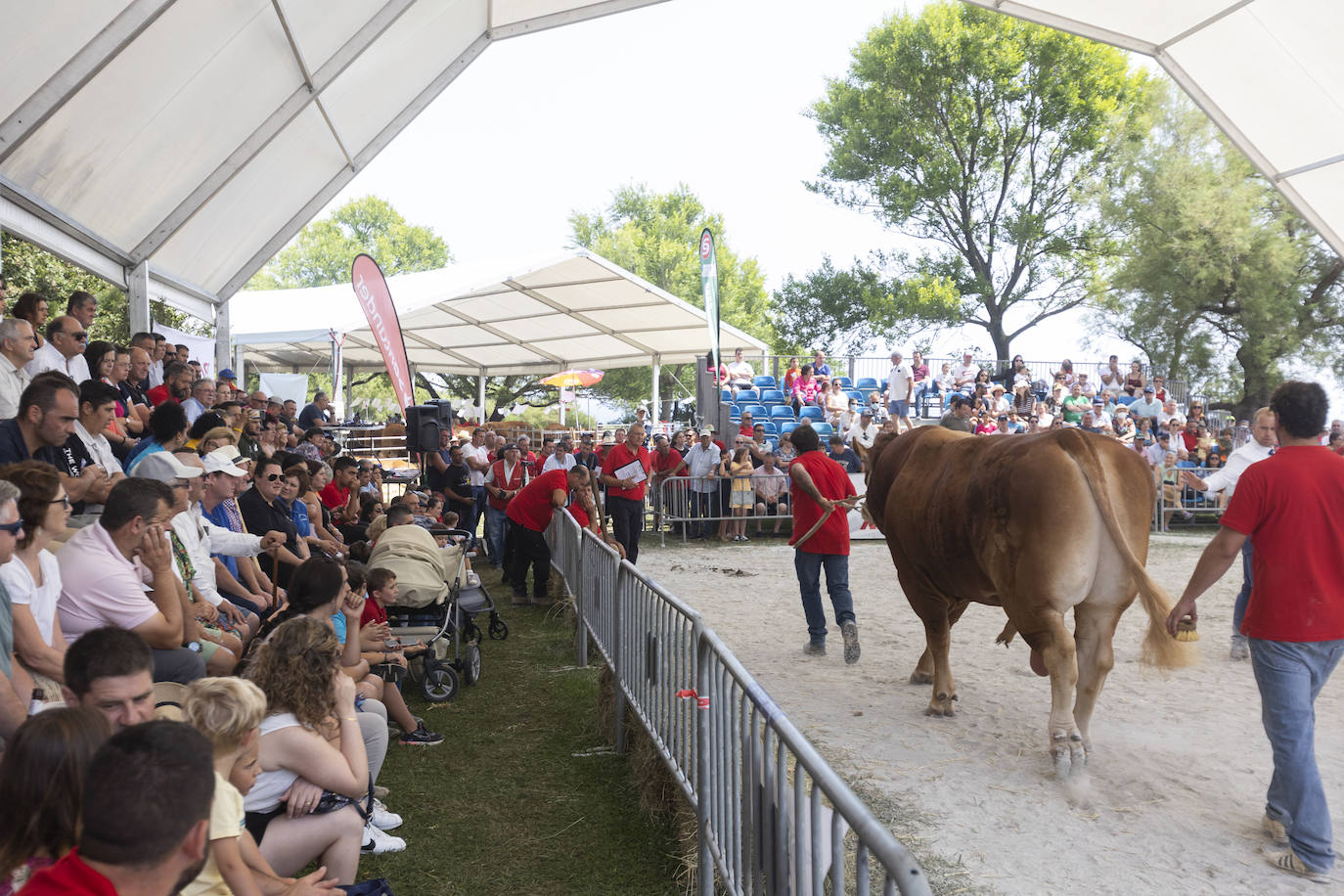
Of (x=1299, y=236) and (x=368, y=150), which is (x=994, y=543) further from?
(x=1299, y=236)

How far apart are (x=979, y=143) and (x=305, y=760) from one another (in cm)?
4101

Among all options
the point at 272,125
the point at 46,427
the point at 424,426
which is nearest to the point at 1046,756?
the point at 46,427

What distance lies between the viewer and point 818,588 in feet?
24.1

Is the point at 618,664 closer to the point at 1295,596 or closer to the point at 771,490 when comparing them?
the point at 1295,596

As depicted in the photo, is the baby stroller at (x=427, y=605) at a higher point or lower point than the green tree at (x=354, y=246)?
lower

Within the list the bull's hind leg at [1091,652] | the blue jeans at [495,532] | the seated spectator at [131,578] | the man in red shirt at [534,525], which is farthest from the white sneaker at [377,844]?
the blue jeans at [495,532]

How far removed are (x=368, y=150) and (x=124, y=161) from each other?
519cm

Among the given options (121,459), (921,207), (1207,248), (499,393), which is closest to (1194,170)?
(1207,248)

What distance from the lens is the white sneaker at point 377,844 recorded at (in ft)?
13.6

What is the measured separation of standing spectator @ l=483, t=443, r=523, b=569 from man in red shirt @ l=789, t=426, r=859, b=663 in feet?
18.8

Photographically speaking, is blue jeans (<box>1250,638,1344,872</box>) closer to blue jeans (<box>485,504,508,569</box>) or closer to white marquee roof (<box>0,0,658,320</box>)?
white marquee roof (<box>0,0,658,320</box>)

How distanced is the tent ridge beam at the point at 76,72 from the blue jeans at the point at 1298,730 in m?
8.09

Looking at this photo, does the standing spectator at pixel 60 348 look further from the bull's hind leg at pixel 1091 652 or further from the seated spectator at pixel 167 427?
the bull's hind leg at pixel 1091 652

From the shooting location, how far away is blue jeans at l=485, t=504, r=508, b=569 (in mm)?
12523
